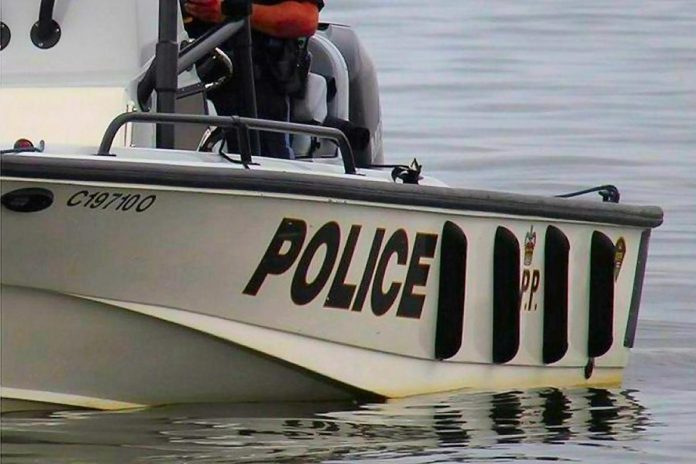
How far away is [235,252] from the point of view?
763 cm

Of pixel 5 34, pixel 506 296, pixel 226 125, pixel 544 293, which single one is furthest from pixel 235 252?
pixel 544 293

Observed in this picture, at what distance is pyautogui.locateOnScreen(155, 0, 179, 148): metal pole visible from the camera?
7715mm

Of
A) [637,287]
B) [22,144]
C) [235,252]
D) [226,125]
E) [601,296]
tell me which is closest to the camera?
[22,144]

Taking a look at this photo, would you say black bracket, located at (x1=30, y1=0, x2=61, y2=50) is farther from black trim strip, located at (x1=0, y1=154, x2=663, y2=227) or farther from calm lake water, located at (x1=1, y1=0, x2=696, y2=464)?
calm lake water, located at (x1=1, y1=0, x2=696, y2=464)

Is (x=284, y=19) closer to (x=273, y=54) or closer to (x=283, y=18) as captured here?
(x=283, y=18)

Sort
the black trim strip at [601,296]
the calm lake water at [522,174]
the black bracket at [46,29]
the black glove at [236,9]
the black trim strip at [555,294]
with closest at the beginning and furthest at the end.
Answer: the calm lake water at [522,174], the black glove at [236,9], the black bracket at [46,29], the black trim strip at [555,294], the black trim strip at [601,296]

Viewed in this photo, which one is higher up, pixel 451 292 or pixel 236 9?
pixel 236 9

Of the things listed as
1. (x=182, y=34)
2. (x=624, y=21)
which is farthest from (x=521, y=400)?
(x=624, y=21)

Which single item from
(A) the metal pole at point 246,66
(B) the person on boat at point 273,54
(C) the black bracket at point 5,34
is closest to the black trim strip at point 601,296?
(B) the person on boat at point 273,54

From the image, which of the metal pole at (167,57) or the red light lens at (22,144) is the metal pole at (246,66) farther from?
the red light lens at (22,144)

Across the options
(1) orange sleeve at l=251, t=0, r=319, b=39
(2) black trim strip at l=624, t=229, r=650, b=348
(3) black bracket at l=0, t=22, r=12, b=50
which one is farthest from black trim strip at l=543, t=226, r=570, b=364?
(3) black bracket at l=0, t=22, r=12, b=50

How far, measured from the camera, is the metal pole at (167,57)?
7.71 meters

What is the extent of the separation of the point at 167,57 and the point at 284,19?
0.82 metres

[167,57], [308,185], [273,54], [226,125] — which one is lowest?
[308,185]
